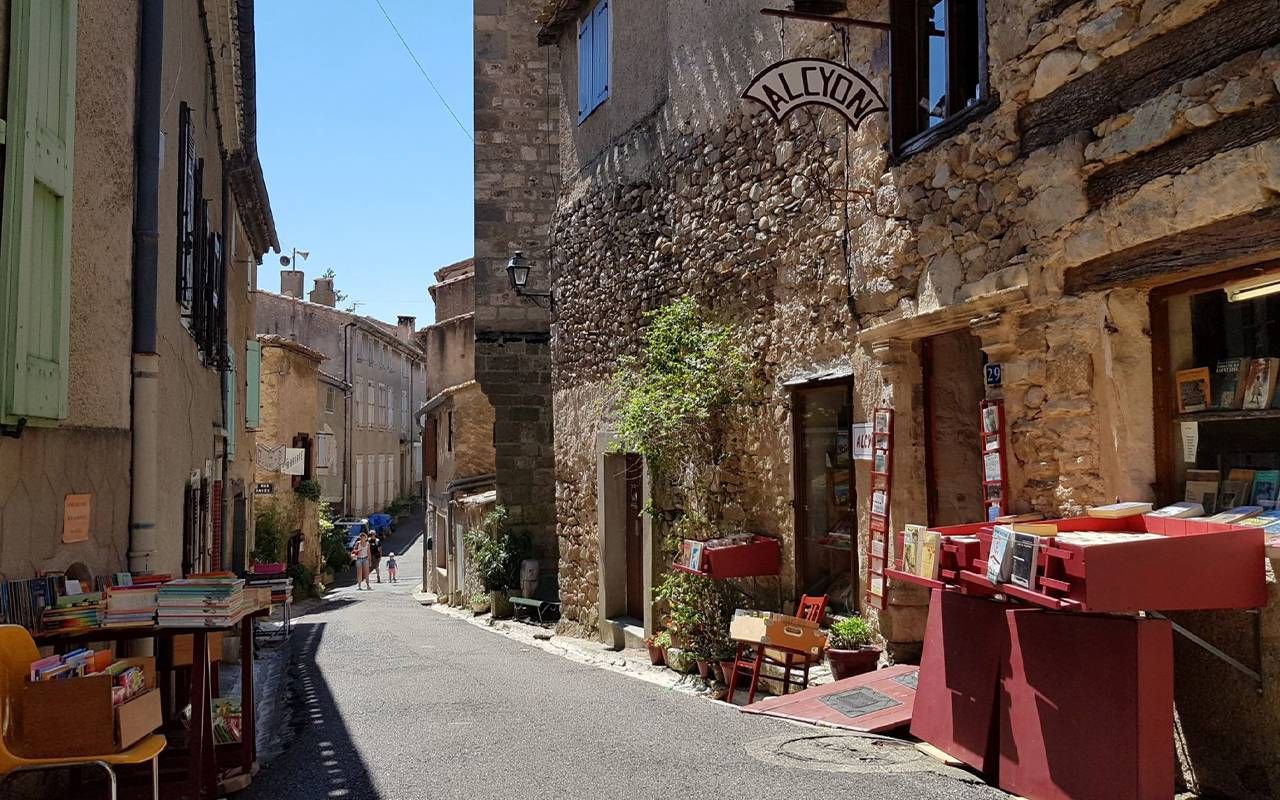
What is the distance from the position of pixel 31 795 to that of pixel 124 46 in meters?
4.04


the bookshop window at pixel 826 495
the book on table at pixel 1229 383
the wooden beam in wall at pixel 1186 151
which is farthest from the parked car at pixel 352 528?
the book on table at pixel 1229 383

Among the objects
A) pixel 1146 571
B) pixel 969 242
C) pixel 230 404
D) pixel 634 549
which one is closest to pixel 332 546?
pixel 230 404

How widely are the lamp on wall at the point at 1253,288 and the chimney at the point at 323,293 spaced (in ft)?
147

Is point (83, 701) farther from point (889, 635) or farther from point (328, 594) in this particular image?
point (328, 594)

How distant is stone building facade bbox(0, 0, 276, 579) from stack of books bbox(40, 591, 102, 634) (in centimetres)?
20

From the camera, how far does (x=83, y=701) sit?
3.73 metres

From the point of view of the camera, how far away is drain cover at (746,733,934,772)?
5250 millimetres

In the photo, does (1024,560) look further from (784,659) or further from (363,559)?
(363,559)

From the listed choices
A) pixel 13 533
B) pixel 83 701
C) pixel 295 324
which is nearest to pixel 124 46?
pixel 13 533

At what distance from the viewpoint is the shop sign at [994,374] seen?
5.95 metres

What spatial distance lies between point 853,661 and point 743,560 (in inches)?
63.4

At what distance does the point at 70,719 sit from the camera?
3721mm

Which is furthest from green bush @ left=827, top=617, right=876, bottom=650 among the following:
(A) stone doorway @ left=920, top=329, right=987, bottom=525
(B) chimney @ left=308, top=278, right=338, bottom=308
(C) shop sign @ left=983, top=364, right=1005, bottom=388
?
(B) chimney @ left=308, top=278, right=338, bottom=308

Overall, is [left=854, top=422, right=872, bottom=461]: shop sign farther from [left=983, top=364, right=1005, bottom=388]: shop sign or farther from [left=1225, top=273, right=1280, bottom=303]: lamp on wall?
[left=1225, top=273, right=1280, bottom=303]: lamp on wall
